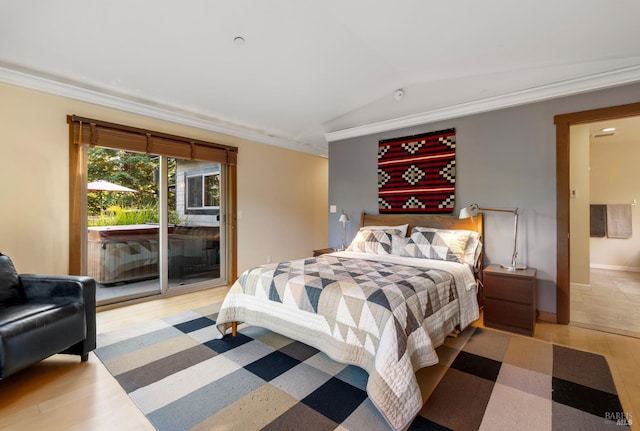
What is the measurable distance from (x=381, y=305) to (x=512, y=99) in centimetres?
287

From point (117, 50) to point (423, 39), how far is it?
8.70ft

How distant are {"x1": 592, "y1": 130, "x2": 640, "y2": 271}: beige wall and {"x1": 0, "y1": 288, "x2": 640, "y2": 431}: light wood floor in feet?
13.1

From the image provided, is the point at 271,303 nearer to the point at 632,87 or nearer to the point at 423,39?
the point at 423,39

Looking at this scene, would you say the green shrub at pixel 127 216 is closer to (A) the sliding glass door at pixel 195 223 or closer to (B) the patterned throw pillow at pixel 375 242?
(A) the sliding glass door at pixel 195 223

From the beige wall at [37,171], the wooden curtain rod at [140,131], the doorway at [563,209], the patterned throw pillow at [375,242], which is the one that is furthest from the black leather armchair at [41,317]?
the doorway at [563,209]

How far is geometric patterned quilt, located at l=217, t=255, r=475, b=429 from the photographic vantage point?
162 centimetres

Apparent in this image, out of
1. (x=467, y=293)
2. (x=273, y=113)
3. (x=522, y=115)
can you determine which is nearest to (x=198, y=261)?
(x=273, y=113)

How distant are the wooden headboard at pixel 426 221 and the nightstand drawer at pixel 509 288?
67cm

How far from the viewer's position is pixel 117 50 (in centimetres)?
262

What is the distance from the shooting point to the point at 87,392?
1872 millimetres

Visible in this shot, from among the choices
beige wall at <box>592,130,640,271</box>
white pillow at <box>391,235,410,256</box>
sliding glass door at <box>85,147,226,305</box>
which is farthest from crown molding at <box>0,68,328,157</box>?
beige wall at <box>592,130,640,271</box>

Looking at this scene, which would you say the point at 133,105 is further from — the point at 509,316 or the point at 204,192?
the point at 509,316

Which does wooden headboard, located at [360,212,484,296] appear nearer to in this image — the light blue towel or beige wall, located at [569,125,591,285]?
beige wall, located at [569,125,591,285]

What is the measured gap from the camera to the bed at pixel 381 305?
5.40 ft
